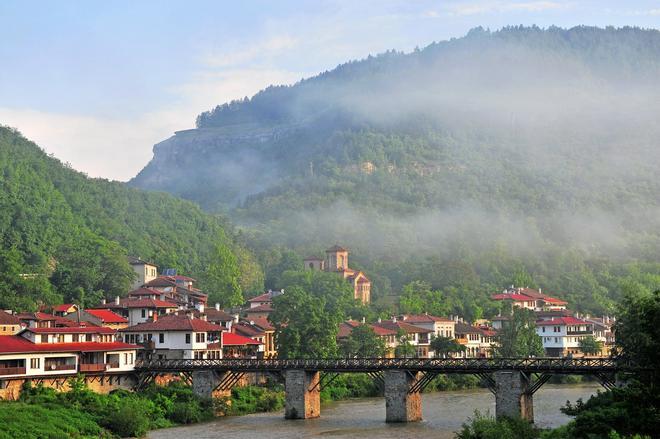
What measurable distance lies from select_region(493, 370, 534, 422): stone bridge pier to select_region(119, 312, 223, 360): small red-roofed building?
2826 centimetres

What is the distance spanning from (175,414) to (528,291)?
10732cm

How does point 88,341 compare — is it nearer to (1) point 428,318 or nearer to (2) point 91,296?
(2) point 91,296

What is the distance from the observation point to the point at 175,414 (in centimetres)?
7962

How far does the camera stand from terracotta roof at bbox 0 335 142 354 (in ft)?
244

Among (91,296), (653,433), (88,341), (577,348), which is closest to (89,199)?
(91,296)

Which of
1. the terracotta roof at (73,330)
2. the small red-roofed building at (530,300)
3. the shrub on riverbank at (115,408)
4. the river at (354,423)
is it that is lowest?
the river at (354,423)

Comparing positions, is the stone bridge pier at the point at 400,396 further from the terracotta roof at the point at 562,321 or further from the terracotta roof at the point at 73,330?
the terracotta roof at the point at 562,321

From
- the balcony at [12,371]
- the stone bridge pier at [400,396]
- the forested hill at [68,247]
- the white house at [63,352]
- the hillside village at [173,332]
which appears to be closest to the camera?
the balcony at [12,371]

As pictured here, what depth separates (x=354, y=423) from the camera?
78062 mm

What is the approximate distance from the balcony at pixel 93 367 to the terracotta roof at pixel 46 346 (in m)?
1.19

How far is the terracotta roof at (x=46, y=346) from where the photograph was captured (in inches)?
2928

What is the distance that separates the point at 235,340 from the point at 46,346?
1005 inches

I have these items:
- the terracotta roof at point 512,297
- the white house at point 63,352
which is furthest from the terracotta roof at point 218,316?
the terracotta roof at point 512,297

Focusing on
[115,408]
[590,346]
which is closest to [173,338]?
[115,408]
